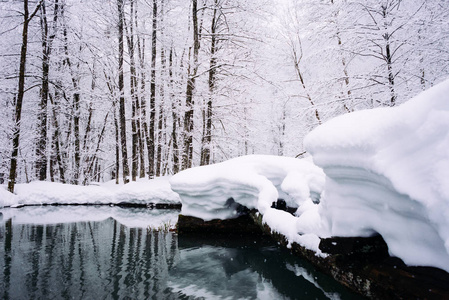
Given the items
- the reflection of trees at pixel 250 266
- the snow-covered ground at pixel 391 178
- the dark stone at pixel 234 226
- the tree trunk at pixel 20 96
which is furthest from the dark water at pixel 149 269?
the tree trunk at pixel 20 96

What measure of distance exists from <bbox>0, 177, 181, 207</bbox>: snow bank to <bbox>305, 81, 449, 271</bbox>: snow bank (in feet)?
→ 36.3

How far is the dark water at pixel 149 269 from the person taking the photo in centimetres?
411

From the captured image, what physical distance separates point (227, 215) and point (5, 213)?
962 centimetres

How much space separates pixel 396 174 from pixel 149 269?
4595 millimetres

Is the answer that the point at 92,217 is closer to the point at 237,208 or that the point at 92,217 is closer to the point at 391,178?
the point at 237,208

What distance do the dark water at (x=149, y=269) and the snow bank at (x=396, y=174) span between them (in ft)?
7.49

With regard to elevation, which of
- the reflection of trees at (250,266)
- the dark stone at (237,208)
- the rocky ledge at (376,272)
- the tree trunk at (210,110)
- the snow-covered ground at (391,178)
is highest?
the tree trunk at (210,110)

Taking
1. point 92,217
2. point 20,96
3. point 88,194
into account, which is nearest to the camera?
point 92,217

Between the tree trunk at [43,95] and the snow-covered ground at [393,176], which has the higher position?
the tree trunk at [43,95]

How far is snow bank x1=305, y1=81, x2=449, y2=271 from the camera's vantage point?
5.55 feet

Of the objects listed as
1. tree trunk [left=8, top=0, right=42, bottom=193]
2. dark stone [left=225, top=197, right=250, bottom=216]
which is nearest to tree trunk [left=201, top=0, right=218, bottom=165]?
dark stone [left=225, top=197, right=250, bottom=216]

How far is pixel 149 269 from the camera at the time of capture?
505 cm

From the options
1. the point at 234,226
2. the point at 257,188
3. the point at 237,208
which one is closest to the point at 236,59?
the point at 237,208

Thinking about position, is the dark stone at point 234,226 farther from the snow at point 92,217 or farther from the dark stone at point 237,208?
the snow at point 92,217
